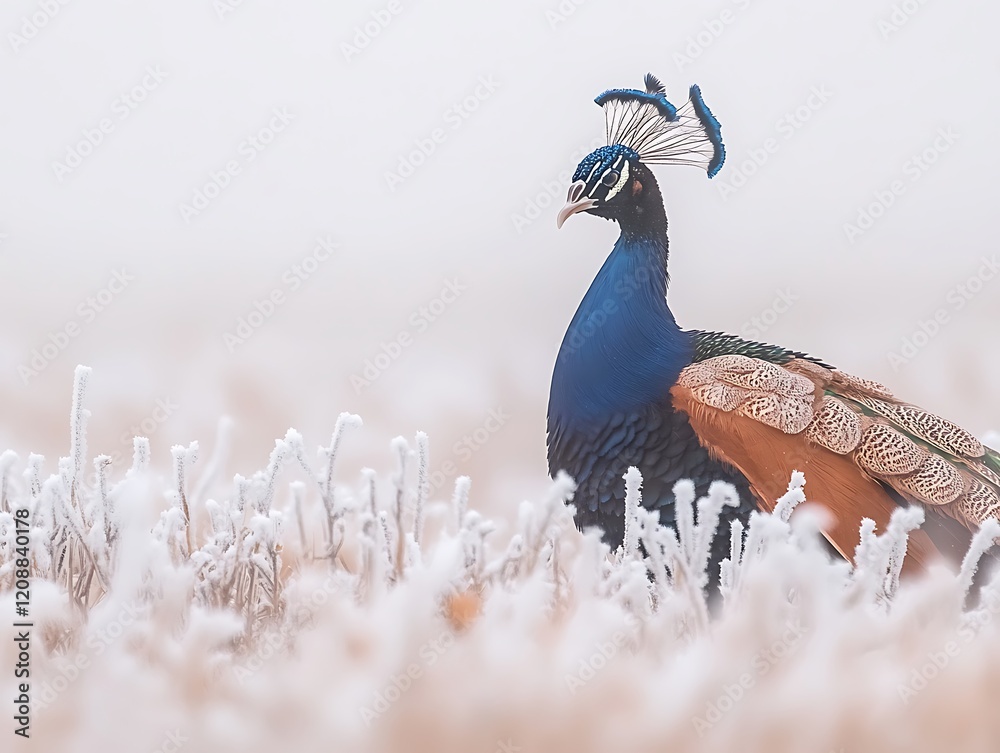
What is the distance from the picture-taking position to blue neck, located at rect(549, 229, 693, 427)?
5.46ft

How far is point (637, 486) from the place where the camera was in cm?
142

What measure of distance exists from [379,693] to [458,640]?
116mm

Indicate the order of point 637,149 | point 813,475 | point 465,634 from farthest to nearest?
point 637,149, point 813,475, point 465,634

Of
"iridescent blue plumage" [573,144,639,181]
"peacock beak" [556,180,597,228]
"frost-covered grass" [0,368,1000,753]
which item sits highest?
"iridescent blue plumage" [573,144,639,181]

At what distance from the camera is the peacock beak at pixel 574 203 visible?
1717mm

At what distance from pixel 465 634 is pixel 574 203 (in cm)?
82

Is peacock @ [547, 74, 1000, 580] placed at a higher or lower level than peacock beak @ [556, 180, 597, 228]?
lower

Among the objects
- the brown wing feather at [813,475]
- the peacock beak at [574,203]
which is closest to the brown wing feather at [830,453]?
the brown wing feather at [813,475]

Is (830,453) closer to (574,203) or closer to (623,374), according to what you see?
(623,374)

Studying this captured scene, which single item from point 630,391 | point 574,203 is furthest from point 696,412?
point 574,203

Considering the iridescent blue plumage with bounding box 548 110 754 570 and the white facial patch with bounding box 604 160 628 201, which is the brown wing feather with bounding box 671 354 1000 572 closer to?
the iridescent blue plumage with bounding box 548 110 754 570

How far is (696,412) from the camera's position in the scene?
5.15ft

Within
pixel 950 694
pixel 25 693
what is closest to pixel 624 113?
pixel 950 694

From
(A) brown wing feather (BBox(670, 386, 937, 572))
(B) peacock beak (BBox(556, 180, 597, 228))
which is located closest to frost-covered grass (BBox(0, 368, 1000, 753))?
(A) brown wing feather (BBox(670, 386, 937, 572))
